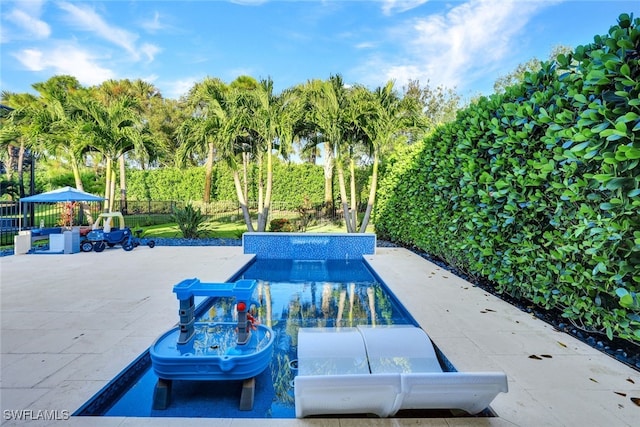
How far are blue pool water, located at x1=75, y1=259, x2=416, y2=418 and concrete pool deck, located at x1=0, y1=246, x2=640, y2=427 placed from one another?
22cm

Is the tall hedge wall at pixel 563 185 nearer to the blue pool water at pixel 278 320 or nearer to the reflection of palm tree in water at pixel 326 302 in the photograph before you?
the blue pool water at pixel 278 320

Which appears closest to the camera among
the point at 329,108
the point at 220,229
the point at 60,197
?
the point at 60,197

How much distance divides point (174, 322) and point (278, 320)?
1.47 meters

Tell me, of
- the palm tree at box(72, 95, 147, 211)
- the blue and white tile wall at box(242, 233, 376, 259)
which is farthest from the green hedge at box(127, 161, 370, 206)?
the blue and white tile wall at box(242, 233, 376, 259)

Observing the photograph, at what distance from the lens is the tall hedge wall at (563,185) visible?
2869 mm

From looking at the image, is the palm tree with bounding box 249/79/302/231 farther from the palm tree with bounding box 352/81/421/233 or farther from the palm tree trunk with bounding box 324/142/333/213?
the palm tree trunk with bounding box 324/142/333/213

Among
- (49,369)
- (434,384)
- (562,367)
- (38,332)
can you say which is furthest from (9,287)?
(562,367)

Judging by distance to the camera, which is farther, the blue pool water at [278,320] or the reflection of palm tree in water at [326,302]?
the reflection of palm tree in water at [326,302]

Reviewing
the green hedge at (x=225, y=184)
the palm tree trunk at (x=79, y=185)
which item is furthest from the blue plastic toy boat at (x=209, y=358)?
the green hedge at (x=225, y=184)

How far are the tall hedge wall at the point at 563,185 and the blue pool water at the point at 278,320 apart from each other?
1901mm

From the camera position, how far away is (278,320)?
4.86 meters

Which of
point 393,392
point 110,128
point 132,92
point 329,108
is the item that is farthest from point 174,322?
point 132,92

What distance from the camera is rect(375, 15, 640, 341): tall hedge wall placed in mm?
2869

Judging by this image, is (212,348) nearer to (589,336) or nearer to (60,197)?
(589,336)
